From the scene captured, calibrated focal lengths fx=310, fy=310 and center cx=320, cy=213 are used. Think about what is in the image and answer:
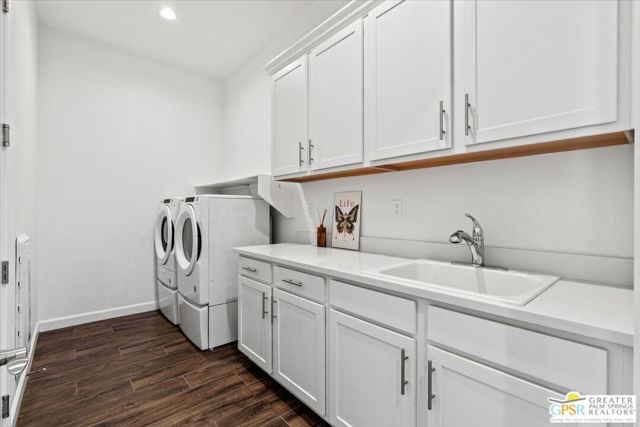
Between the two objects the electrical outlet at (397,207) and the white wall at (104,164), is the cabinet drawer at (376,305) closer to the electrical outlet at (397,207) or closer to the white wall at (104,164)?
the electrical outlet at (397,207)

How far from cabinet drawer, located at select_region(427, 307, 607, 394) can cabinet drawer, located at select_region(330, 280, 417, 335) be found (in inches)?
3.7

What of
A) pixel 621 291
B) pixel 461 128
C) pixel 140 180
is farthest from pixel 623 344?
pixel 140 180

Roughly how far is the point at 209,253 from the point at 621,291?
243cm

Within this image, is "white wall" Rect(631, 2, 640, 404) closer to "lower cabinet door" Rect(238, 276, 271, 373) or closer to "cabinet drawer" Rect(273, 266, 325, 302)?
"cabinet drawer" Rect(273, 266, 325, 302)

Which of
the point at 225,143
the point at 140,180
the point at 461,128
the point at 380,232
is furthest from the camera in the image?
the point at 225,143

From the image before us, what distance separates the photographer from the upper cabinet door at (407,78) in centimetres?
139

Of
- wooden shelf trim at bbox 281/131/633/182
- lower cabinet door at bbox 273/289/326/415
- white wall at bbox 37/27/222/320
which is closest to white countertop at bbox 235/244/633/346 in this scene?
lower cabinet door at bbox 273/289/326/415

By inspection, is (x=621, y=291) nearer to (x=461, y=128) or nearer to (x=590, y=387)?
(x=590, y=387)

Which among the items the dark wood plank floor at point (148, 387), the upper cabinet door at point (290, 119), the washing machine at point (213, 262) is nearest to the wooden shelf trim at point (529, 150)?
the upper cabinet door at point (290, 119)

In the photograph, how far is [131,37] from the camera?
3.06 meters

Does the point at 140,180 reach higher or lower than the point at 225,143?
lower

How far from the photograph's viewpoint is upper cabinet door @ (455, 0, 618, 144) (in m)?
0.99

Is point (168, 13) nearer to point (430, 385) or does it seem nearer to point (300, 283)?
point (300, 283)

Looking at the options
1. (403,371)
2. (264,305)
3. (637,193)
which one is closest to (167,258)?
(264,305)
